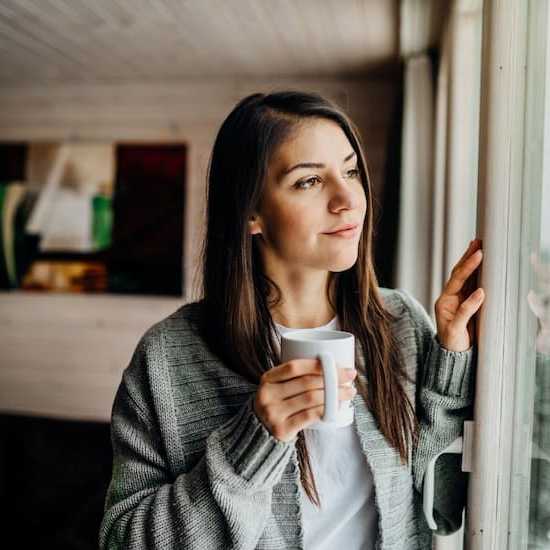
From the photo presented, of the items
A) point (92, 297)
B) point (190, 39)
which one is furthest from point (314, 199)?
point (92, 297)

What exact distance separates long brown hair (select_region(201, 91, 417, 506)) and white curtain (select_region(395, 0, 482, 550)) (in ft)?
2.29

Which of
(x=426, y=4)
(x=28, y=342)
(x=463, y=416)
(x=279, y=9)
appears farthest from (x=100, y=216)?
(x=463, y=416)

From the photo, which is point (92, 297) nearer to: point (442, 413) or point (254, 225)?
point (254, 225)

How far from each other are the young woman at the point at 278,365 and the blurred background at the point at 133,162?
2.87 ft

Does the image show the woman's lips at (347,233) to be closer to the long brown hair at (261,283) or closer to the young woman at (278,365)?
the young woman at (278,365)

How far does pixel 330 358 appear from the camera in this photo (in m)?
0.78

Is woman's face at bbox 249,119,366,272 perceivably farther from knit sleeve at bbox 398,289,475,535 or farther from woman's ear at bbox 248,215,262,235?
knit sleeve at bbox 398,289,475,535

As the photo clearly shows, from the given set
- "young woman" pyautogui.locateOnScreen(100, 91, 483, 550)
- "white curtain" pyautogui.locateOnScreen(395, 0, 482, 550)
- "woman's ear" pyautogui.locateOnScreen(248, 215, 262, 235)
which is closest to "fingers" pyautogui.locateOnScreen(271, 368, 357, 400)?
"young woman" pyautogui.locateOnScreen(100, 91, 483, 550)

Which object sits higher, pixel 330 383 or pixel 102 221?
pixel 102 221

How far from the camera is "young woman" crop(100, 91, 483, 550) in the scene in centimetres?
92

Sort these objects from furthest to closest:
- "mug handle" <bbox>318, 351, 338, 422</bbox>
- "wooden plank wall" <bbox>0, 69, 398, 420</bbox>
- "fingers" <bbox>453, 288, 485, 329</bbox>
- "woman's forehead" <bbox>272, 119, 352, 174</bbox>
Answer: "wooden plank wall" <bbox>0, 69, 398, 420</bbox> → "woman's forehead" <bbox>272, 119, 352, 174</bbox> → "fingers" <bbox>453, 288, 485, 329</bbox> → "mug handle" <bbox>318, 351, 338, 422</bbox>

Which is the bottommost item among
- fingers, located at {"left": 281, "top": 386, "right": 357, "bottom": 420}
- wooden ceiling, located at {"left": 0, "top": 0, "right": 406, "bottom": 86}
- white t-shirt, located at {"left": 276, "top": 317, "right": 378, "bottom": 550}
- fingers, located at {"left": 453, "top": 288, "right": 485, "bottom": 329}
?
white t-shirt, located at {"left": 276, "top": 317, "right": 378, "bottom": 550}

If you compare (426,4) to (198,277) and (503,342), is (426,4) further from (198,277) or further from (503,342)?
(503,342)

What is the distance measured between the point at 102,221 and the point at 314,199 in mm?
3097
